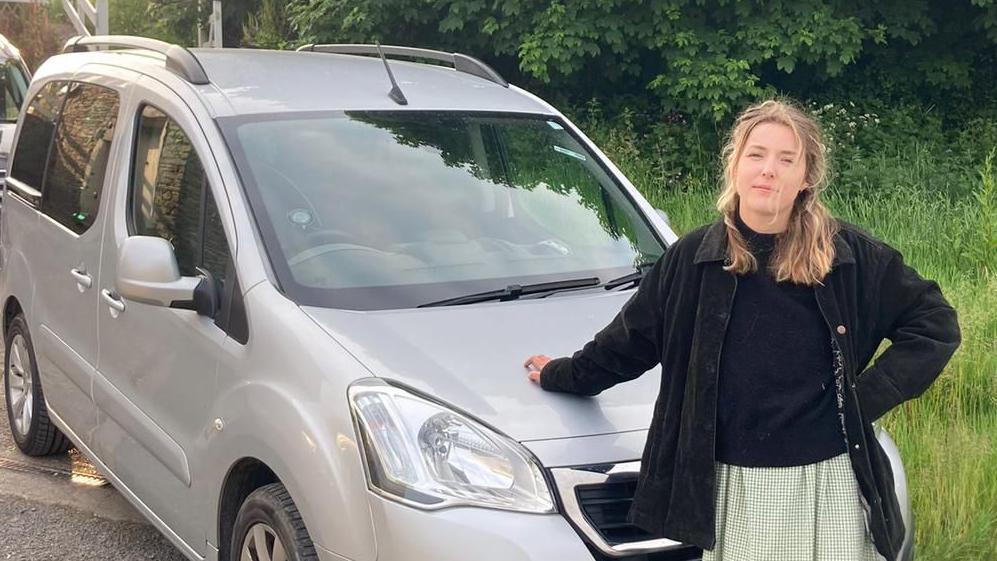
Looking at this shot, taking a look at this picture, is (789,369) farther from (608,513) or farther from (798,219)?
(608,513)

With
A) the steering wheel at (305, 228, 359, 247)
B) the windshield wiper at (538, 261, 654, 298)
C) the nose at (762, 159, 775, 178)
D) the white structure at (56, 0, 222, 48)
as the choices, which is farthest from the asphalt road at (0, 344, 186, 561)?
the white structure at (56, 0, 222, 48)

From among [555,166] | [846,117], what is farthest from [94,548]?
[846,117]

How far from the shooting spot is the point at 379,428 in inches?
105

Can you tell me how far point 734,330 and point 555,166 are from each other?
1.84 m

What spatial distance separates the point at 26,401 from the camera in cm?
537

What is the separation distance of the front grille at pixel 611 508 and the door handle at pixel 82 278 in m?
2.35

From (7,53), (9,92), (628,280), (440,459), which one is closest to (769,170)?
(440,459)

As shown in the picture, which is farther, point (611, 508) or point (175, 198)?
point (175, 198)

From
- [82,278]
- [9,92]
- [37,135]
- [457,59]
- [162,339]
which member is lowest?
[162,339]

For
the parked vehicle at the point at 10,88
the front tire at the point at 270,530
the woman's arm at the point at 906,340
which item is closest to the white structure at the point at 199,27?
the parked vehicle at the point at 10,88

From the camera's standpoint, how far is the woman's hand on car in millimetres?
2865

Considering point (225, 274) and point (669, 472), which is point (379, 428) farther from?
point (225, 274)

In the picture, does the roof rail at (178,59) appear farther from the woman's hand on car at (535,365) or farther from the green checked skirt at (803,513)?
the green checked skirt at (803,513)

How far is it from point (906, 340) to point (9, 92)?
445 inches
